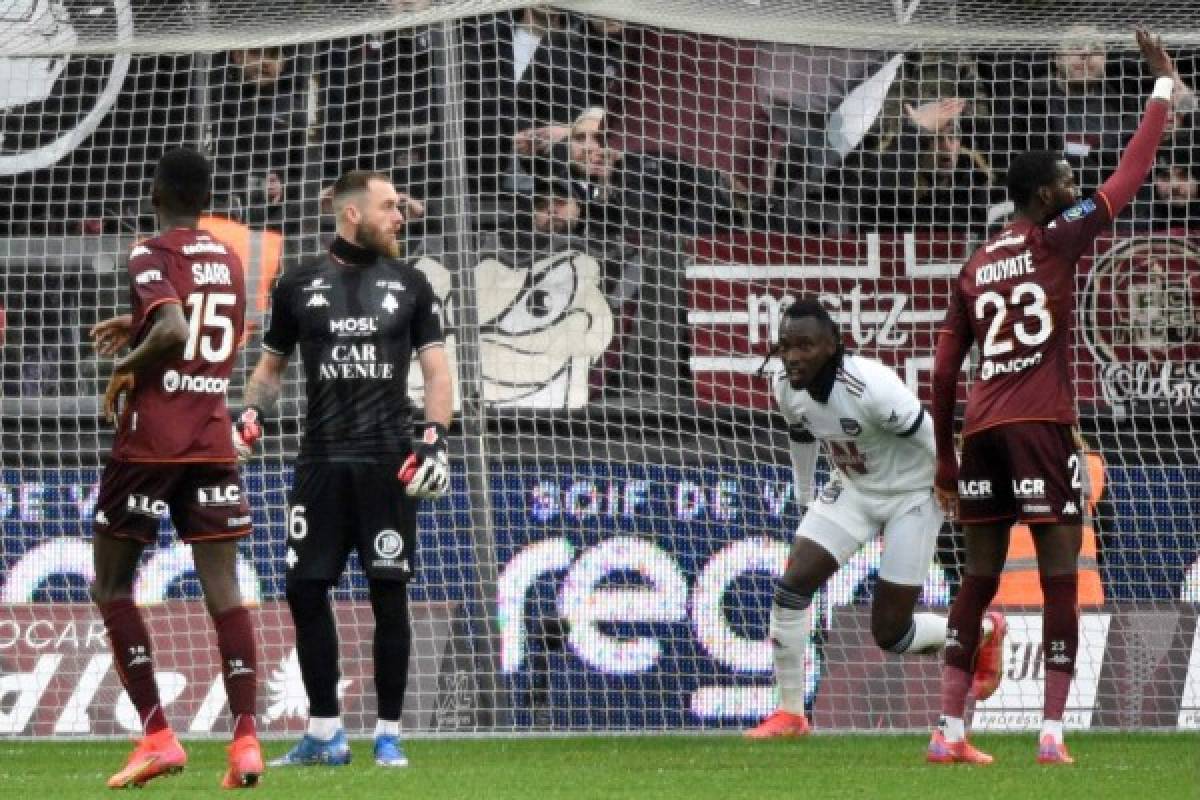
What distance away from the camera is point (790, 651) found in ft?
32.1

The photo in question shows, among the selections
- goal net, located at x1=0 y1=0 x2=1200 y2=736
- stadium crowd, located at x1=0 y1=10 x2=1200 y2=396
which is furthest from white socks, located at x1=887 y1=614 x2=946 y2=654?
stadium crowd, located at x1=0 y1=10 x2=1200 y2=396

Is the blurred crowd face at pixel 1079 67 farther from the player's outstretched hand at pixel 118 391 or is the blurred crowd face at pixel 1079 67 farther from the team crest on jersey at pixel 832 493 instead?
the player's outstretched hand at pixel 118 391

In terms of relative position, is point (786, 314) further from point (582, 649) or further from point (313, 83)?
point (313, 83)

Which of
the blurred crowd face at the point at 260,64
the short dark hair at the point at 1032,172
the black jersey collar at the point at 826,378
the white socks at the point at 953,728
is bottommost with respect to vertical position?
the white socks at the point at 953,728

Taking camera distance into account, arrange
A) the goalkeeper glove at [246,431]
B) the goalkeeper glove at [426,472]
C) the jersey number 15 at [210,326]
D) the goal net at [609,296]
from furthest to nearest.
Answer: the goal net at [609,296] < the goalkeeper glove at [246,431] < the goalkeeper glove at [426,472] < the jersey number 15 at [210,326]

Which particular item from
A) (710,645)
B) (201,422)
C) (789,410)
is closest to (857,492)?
(789,410)

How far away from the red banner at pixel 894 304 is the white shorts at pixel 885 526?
1.95m

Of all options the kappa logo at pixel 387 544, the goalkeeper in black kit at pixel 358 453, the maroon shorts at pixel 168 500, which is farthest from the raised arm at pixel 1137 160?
the maroon shorts at pixel 168 500

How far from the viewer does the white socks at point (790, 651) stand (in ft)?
31.9

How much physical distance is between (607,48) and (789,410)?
325cm

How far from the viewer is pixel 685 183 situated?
462 inches

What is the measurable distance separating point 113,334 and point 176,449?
429 mm

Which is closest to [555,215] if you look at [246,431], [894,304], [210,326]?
[894,304]

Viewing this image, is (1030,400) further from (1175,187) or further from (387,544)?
(1175,187)
